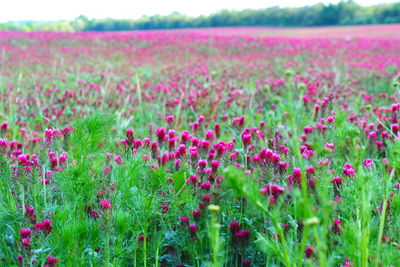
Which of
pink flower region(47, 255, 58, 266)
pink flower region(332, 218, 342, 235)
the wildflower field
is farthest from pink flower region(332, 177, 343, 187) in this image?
pink flower region(47, 255, 58, 266)

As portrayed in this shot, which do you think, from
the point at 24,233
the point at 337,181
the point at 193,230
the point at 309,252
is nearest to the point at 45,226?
the point at 24,233

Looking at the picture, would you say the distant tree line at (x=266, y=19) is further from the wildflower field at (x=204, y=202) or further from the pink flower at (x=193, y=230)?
the pink flower at (x=193, y=230)

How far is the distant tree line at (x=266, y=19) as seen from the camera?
45.1m

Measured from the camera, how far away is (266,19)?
51.1 m

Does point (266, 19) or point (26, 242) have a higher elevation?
point (266, 19)

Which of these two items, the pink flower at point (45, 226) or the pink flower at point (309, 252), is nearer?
the pink flower at point (309, 252)

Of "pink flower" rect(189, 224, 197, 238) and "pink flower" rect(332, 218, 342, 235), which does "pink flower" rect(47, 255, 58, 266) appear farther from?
"pink flower" rect(332, 218, 342, 235)

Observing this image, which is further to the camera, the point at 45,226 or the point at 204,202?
the point at 204,202

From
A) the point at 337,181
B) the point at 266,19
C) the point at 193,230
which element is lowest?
the point at 193,230

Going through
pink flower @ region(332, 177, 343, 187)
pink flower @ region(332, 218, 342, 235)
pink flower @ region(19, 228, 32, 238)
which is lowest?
pink flower @ region(332, 218, 342, 235)

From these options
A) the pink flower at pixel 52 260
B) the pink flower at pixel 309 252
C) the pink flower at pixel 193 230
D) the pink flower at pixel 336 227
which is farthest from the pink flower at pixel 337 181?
the pink flower at pixel 52 260

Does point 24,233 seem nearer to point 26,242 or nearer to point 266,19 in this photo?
point 26,242

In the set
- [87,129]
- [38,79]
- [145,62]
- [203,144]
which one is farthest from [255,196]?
[145,62]

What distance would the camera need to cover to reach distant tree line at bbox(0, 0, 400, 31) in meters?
45.1
